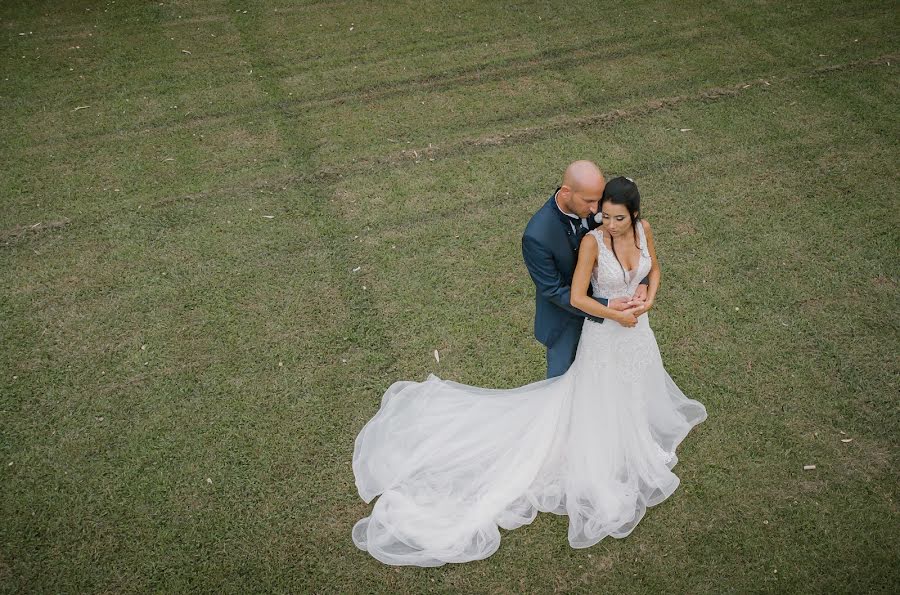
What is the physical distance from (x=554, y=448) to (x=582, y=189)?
62.1 inches

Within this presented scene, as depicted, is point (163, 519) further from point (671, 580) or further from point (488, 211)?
point (488, 211)

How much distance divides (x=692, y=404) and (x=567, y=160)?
3129mm

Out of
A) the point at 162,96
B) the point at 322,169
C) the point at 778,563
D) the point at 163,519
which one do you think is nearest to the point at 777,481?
the point at 778,563

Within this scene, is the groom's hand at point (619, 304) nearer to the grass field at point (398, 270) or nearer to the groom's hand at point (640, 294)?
the groom's hand at point (640, 294)

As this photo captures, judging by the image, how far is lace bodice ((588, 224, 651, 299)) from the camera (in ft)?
11.9

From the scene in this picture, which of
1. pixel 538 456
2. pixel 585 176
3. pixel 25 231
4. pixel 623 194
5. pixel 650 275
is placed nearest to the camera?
pixel 623 194

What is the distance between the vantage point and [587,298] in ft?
12.1

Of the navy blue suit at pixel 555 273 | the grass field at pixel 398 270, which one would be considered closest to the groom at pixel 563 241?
the navy blue suit at pixel 555 273

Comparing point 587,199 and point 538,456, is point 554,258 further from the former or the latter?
point 538,456

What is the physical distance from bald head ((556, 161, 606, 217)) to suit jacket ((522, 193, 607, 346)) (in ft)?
0.23

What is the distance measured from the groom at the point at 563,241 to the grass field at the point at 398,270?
1042 millimetres

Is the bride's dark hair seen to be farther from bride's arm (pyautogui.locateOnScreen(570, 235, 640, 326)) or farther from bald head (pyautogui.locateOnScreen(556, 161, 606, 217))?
bride's arm (pyautogui.locateOnScreen(570, 235, 640, 326))

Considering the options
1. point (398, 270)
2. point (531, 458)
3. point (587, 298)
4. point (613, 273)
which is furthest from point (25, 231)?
point (613, 273)

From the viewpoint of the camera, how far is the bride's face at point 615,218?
3.38 m
